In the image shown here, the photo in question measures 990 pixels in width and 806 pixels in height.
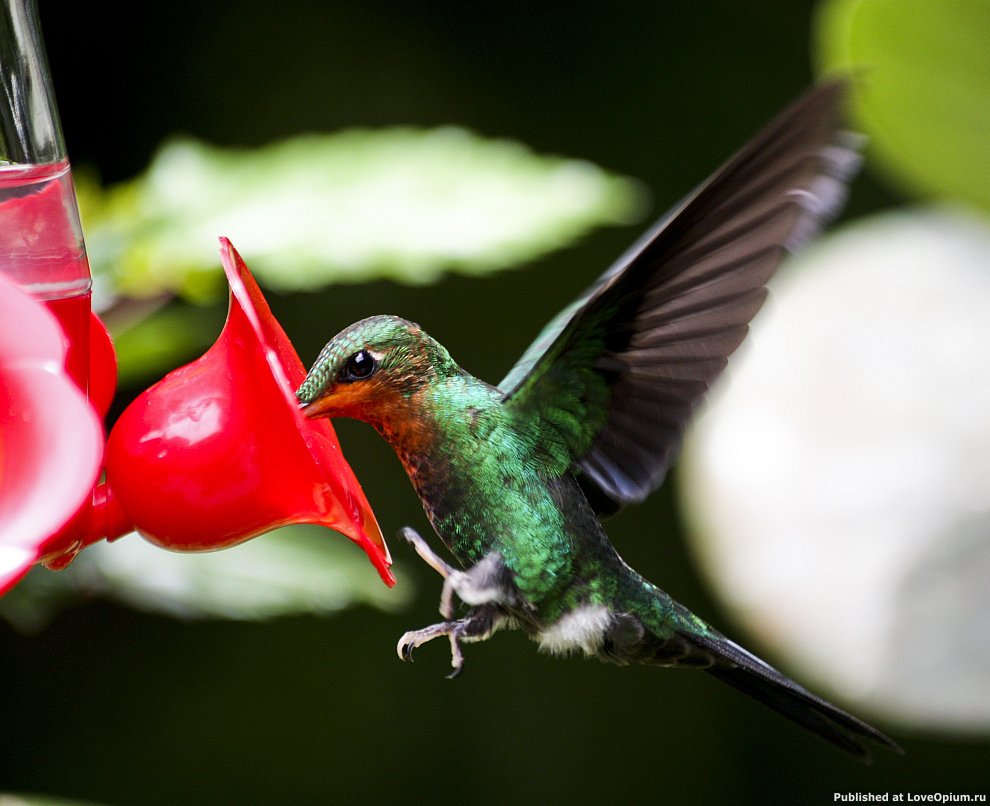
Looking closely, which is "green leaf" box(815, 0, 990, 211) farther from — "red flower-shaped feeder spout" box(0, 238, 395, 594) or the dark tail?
"red flower-shaped feeder spout" box(0, 238, 395, 594)

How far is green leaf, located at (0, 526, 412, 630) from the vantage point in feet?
5.58

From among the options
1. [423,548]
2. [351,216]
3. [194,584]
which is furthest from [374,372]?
[194,584]

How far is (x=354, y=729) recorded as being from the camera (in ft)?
12.9

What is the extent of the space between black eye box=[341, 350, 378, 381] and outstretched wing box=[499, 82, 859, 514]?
0.16 meters

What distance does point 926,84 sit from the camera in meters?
1.63

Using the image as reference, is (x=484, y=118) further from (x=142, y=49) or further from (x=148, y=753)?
(x=148, y=753)

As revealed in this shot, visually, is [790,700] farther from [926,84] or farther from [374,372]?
[926,84]

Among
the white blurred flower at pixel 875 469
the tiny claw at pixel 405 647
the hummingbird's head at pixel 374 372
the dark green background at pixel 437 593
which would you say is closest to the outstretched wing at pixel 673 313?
the hummingbird's head at pixel 374 372

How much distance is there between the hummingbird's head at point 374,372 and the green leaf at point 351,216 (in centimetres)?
54

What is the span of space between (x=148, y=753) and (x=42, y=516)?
3301 mm

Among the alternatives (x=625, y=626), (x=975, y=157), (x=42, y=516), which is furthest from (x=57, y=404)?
(x=975, y=157)

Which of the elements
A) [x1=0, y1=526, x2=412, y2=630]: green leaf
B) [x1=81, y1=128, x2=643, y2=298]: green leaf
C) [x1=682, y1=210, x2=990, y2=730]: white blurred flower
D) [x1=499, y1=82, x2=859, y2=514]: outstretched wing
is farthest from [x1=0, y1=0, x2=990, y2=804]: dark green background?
[x1=499, y1=82, x2=859, y2=514]: outstretched wing

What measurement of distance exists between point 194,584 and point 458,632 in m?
1.02

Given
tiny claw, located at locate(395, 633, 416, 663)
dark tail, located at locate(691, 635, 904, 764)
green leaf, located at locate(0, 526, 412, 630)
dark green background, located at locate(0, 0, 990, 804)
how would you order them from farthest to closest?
dark green background, located at locate(0, 0, 990, 804), green leaf, located at locate(0, 526, 412, 630), dark tail, located at locate(691, 635, 904, 764), tiny claw, located at locate(395, 633, 416, 663)
